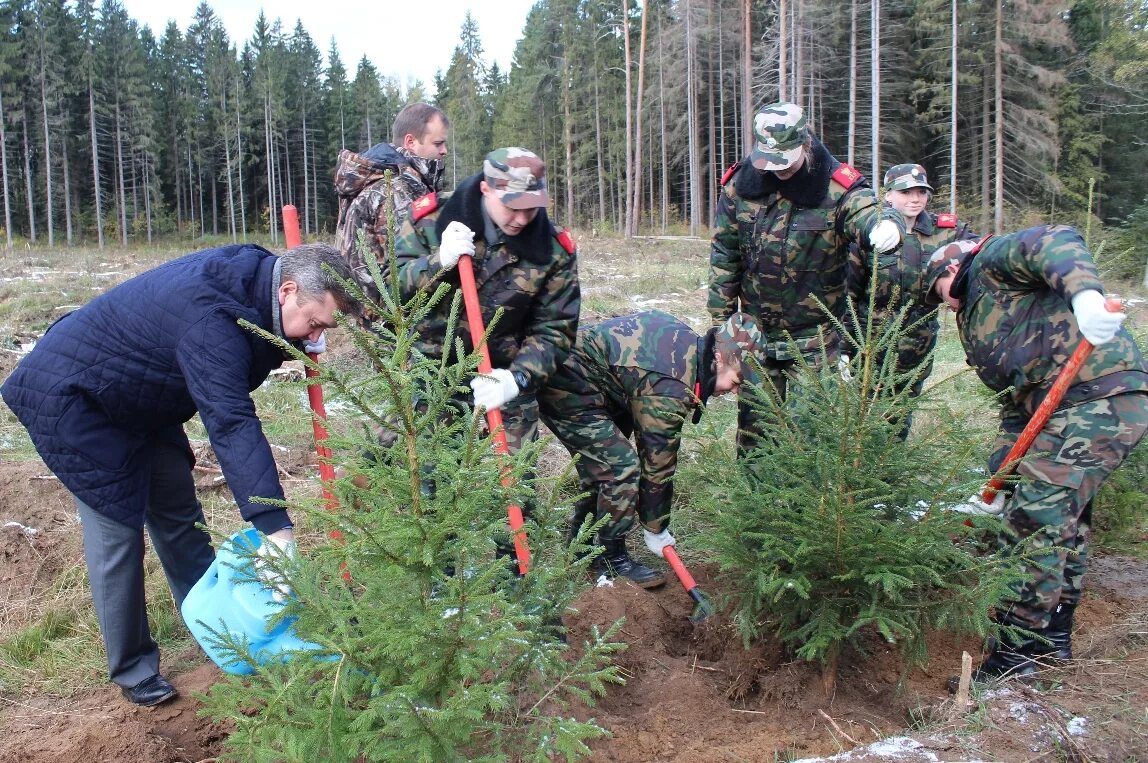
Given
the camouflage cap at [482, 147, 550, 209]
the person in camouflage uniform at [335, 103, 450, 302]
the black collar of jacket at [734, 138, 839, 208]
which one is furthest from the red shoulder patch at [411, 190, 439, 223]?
the black collar of jacket at [734, 138, 839, 208]

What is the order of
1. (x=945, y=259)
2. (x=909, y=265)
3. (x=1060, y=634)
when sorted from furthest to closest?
→ (x=909, y=265), (x=945, y=259), (x=1060, y=634)

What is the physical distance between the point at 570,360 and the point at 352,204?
1.73m

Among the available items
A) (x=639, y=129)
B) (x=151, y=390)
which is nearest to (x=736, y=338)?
(x=151, y=390)

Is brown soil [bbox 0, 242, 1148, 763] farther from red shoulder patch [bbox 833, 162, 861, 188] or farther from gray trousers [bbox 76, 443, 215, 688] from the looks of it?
red shoulder patch [bbox 833, 162, 861, 188]

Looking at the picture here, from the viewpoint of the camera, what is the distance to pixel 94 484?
2.84 meters

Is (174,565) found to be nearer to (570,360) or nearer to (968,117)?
(570,360)

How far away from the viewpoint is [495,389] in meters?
3.19

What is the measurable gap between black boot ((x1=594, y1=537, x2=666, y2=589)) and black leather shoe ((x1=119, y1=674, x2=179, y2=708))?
1.95m

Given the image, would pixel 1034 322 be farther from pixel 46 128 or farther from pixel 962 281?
pixel 46 128

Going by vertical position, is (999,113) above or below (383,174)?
above

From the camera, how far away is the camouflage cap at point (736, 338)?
3.59 m

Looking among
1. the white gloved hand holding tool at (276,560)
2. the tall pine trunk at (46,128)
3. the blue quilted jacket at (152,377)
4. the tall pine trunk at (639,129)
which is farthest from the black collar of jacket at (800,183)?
the tall pine trunk at (46,128)

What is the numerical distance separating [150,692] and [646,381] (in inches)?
93.9

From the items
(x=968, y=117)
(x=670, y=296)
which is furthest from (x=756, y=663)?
(x=968, y=117)
